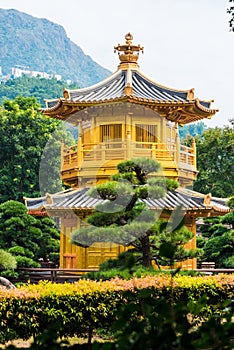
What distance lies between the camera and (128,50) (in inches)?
733

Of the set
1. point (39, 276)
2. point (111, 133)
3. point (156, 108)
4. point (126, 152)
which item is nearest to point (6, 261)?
point (39, 276)

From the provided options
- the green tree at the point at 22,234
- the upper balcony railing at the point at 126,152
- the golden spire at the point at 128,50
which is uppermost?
the golden spire at the point at 128,50

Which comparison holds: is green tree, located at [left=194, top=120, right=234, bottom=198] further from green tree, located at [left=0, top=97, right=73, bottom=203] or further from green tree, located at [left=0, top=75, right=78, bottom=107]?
green tree, located at [left=0, top=75, right=78, bottom=107]

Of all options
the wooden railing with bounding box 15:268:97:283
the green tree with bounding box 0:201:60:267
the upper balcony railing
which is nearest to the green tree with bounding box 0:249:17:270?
the wooden railing with bounding box 15:268:97:283

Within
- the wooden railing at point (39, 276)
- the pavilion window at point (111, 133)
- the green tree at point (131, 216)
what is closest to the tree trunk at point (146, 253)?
the green tree at point (131, 216)

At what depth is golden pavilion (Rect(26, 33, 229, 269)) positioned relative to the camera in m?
16.9

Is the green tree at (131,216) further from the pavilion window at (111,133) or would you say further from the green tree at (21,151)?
the green tree at (21,151)

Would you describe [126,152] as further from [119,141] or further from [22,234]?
[22,234]

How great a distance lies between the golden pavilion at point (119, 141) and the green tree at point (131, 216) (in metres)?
3.88

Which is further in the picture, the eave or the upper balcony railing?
the upper balcony railing

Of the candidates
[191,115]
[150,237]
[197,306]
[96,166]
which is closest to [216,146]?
[191,115]

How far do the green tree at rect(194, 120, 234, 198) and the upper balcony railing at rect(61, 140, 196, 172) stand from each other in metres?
14.1

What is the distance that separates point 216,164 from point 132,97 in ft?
54.6

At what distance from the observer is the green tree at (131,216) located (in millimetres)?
11648
